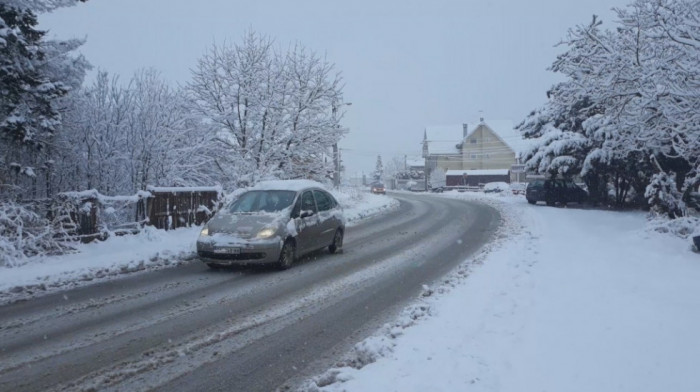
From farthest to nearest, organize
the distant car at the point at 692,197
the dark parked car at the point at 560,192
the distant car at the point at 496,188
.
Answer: the distant car at the point at 496,188, the dark parked car at the point at 560,192, the distant car at the point at 692,197

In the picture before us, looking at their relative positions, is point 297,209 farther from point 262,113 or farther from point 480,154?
point 480,154

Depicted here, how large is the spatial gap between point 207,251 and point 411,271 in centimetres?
392

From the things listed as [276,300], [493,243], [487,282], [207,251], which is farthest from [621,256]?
[207,251]

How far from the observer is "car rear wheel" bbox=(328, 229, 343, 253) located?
39.8 feet

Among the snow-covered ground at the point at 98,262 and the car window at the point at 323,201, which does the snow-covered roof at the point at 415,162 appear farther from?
the snow-covered ground at the point at 98,262

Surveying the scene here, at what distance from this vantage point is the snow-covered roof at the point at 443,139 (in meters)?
87.0

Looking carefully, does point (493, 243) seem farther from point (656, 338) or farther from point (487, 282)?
point (656, 338)

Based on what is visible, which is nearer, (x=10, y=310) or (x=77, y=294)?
(x=10, y=310)

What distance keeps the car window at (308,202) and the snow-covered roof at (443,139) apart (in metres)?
76.6

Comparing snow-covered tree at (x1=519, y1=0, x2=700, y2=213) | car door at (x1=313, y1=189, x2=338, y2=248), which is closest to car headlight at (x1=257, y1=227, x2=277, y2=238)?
car door at (x1=313, y1=189, x2=338, y2=248)

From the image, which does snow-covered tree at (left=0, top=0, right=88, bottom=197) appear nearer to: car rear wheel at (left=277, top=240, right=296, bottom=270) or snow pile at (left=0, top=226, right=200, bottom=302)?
snow pile at (left=0, top=226, right=200, bottom=302)

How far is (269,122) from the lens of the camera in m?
20.5

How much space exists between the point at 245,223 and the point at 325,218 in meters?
2.46

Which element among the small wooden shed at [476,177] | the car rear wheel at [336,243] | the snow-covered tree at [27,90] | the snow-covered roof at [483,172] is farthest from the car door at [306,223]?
the snow-covered roof at [483,172]
